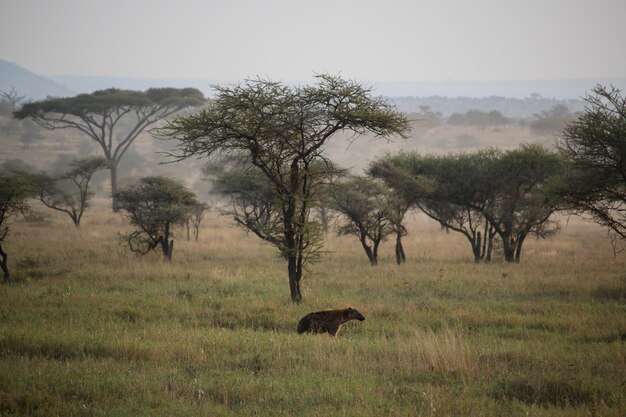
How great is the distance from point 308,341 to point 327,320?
3.93 ft

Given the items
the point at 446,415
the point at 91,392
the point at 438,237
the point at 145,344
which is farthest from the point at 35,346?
the point at 438,237

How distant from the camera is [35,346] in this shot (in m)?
9.74

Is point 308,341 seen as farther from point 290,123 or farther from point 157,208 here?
point 157,208

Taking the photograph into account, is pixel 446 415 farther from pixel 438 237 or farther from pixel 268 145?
pixel 438 237

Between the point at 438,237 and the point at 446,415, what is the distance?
1073 inches

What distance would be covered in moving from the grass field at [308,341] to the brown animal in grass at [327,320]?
1.11 ft

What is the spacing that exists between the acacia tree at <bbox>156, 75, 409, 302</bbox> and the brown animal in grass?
108 inches

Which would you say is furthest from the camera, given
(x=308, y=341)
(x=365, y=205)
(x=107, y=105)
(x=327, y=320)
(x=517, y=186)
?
(x=107, y=105)

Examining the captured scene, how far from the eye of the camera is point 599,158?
1681cm

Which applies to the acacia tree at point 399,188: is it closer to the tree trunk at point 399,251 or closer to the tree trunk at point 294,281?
the tree trunk at point 399,251

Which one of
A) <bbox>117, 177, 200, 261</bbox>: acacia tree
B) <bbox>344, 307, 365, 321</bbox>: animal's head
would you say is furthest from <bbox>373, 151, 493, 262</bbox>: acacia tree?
<bbox>344, 307, 365, 321</bbox>: animal's head

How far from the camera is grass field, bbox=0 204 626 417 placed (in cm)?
734

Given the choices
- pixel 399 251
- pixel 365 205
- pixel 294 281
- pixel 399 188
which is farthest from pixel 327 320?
pixel 399 251

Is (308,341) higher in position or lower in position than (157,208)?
lower
